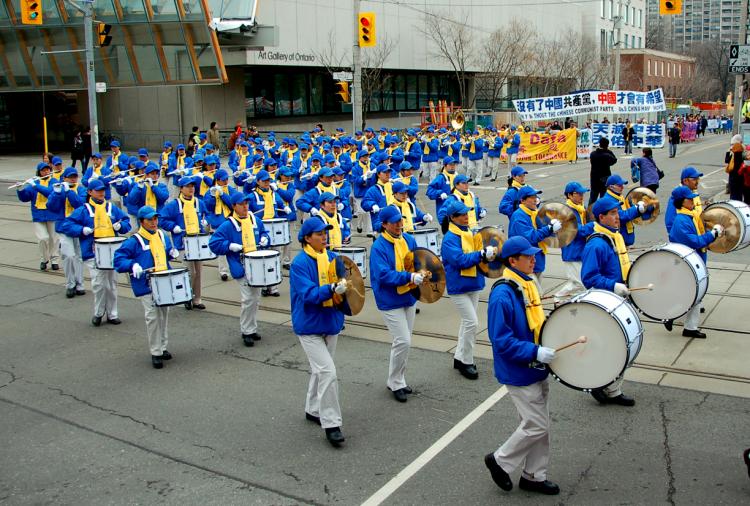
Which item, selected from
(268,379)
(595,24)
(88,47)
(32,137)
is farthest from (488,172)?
(595,24)

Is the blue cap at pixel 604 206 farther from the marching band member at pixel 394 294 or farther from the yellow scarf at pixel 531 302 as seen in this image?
the yellow scarf at pixel 531 302

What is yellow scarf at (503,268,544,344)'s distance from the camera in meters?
6.21

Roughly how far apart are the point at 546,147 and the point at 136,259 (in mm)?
27288

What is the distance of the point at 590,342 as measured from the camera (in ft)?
19.8

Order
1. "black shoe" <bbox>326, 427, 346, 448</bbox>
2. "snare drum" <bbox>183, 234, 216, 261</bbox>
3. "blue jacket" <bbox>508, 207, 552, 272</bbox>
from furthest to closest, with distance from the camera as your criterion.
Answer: "snare drum" <bbox>183, 234, 216, 261</bbox>, "blue jacket" <bbox>508, 207, 552, 272</bbox>, "black shoe" <bbox>326, 427, 346, 448</bbox>

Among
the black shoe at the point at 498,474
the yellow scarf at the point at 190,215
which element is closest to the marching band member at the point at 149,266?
the yellow scarf at the point at 190,215

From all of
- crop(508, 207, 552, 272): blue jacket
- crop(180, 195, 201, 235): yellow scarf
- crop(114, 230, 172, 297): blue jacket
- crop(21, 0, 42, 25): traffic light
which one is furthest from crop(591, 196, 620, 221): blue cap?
crop(21, 0, 42, 25): traffic light

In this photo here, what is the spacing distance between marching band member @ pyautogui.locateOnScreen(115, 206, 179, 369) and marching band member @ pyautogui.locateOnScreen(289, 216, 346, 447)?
2948 mm

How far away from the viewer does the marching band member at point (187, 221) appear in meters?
12.5

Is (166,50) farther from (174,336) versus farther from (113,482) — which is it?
(113,482)

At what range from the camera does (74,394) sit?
28.9ft

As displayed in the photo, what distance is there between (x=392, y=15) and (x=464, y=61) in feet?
24.6

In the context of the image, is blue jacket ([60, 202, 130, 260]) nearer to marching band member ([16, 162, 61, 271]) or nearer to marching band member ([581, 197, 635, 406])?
marching band member ([16, 162, 61, 271])

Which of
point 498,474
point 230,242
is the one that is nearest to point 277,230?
point 230,242
